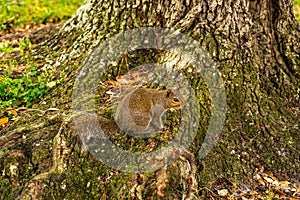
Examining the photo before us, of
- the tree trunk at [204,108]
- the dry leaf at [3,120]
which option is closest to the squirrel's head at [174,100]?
the tree trunk at [204,108]

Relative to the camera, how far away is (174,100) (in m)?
3.14

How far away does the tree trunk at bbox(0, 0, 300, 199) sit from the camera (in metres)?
2.59

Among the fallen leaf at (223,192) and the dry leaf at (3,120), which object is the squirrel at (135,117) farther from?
the dry leaf at (3,120)

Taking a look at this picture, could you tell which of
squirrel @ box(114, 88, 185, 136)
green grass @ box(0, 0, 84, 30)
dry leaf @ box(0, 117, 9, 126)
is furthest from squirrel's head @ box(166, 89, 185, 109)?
green grass @ box(0, 0, 84, 30)

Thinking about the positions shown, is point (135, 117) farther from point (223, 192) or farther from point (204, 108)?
point (223, 192)

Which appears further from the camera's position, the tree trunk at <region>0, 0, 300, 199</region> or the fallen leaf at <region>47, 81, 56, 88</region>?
the fallen leaf at <region>47, 81, 56, 88</region>

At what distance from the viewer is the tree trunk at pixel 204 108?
2588mm

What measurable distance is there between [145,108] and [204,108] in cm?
49

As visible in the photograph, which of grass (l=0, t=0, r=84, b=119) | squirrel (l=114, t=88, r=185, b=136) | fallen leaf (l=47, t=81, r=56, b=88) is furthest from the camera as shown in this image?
fallen leaf (l=47, t=81, r=56, b=88)

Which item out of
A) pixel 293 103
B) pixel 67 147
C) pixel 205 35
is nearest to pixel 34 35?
pixel 205 35

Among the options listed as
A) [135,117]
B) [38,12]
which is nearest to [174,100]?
[135,117]

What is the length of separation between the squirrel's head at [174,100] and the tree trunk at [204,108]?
20cm

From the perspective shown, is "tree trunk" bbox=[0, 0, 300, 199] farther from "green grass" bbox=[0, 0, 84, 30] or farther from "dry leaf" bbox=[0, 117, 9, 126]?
"green grass" bbox=[0, 0, 84, 30]

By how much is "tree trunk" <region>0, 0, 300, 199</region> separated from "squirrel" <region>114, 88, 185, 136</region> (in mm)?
137
